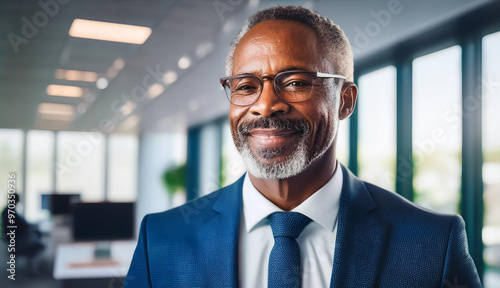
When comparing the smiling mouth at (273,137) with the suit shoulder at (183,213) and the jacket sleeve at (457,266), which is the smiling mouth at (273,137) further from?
the jacket sleeve at (457,266)

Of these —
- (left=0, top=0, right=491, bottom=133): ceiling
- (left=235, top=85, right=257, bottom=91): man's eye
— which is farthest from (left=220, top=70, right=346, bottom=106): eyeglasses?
(left=0, top=0, right=491, bottom=133): ceiling

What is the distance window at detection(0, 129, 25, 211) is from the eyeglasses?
232 centimetres

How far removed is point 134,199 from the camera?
352cm

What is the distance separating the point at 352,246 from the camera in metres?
1.10

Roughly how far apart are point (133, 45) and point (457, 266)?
2.83 meters

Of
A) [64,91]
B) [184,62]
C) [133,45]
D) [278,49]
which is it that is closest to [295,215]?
[278,49]

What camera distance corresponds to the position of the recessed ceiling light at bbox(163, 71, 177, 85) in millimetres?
3822

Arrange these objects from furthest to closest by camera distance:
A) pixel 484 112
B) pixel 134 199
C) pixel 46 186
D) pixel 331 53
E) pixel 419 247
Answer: pixel 134 199, pixel 46 186, pixel 484 112, pixel 331 53, pixel 419 247

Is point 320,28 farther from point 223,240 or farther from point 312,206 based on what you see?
point 223,240

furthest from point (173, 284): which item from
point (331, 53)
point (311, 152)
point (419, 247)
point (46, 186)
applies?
point (46, 186)

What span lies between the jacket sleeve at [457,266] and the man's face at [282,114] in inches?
15.9

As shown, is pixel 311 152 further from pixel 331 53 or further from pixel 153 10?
pixel 153 10

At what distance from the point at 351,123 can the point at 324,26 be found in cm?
248

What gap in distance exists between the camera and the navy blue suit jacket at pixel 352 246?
3.55ft
